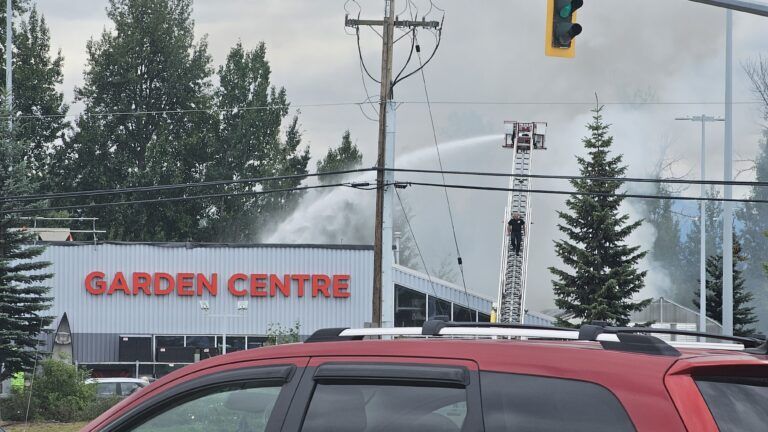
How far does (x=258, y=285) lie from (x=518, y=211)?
14842 mm

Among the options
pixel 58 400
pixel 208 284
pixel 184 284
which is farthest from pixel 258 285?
pixel 58 400

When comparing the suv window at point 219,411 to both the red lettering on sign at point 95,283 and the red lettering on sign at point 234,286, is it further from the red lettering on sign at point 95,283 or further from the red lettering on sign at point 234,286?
the red lettering on sign at point 95,283

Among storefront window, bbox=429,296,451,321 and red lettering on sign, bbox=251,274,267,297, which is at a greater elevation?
red lettering on sign, bbox=251,274,267,297

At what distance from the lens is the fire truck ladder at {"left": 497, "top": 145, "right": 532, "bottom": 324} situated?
3559 cm

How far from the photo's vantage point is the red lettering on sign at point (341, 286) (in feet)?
152

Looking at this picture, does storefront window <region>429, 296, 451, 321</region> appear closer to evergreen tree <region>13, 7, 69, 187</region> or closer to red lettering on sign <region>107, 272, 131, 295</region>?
red lettering on sign <region>107, 272, 131, 295</region>

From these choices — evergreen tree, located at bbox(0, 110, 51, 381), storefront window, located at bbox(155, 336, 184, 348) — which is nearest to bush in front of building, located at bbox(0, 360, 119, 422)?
evergreen tree, located at bbox(0, 110, 51, 381)

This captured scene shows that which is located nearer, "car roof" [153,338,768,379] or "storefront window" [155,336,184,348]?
"car roof" [153,338,768,379]

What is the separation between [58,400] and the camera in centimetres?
2805

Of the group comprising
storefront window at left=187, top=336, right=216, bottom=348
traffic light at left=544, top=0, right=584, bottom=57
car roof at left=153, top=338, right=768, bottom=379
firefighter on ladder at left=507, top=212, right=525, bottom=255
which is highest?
traffic light at left=544, top=0, right=584, bottom=57

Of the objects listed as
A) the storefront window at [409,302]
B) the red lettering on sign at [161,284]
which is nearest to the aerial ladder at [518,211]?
the storefront window at [409,302]

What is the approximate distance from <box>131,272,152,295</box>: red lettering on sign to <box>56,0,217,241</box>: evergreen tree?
22.9 m

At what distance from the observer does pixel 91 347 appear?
46031mm

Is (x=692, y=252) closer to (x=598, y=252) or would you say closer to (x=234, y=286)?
(x=598, y=252)
